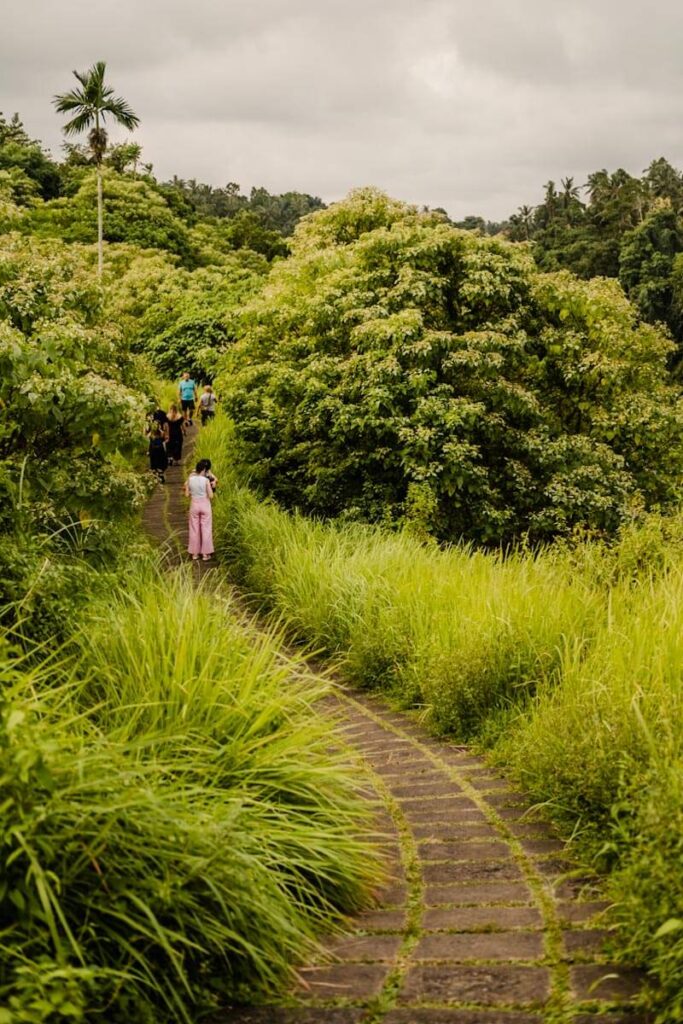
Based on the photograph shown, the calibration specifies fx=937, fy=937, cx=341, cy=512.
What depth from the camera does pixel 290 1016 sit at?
9.47 feet

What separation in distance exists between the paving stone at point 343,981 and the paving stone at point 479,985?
106 mm

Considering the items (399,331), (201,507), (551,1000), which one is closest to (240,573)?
(201,507)

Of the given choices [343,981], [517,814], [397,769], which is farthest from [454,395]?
[343,981]

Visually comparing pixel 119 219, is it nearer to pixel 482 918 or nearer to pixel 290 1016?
pixel 482 918

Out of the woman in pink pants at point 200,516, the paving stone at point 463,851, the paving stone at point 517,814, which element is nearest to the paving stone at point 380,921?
the paving stone at point 463,851

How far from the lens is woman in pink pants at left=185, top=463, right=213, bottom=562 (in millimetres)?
11359

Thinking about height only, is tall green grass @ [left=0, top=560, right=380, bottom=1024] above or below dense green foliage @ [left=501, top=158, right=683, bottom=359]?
below

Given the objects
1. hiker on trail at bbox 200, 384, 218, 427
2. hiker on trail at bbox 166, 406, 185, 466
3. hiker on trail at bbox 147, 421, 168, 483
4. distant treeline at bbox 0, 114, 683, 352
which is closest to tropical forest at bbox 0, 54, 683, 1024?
hiker on trail at bbox 147, 421, 168, 483

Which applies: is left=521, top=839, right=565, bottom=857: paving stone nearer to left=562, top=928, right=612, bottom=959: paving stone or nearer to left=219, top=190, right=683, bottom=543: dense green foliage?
left=562, top=928, right=612, bottom=959: paving stone

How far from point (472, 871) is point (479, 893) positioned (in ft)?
0.62

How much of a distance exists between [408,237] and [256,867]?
460 inches

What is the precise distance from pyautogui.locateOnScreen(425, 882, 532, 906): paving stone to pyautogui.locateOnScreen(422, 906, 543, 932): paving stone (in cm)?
6

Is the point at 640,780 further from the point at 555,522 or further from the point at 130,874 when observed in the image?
the point at 555,522

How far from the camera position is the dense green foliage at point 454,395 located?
38.5 feet
